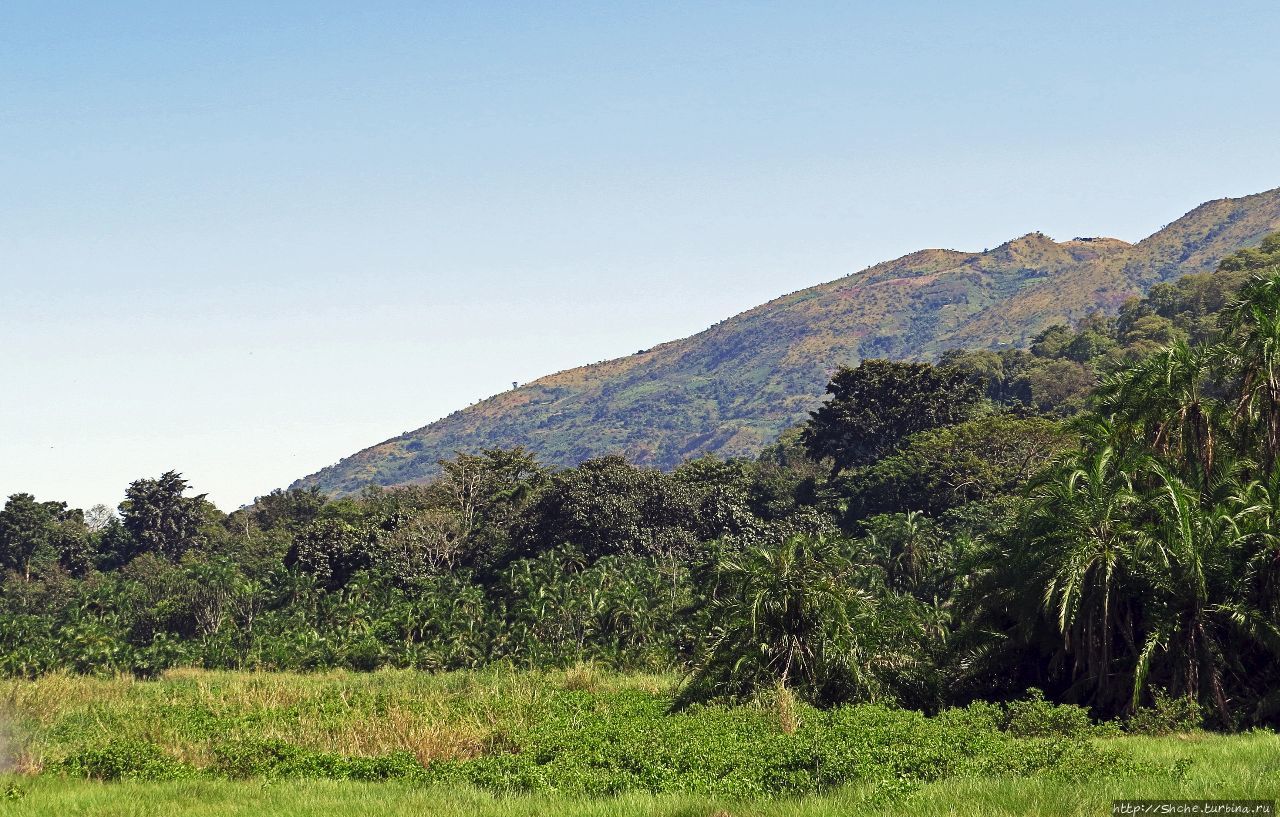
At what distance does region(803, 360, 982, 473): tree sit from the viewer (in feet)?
320

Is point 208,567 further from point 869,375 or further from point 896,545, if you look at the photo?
point 869,375

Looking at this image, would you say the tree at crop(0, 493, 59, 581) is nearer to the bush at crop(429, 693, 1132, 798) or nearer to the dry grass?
the dry grass

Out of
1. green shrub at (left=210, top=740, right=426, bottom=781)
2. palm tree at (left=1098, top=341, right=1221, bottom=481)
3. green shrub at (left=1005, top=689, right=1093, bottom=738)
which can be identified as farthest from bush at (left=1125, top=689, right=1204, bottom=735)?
green shrub at (left=210, top=740, right=426, bottom=781)

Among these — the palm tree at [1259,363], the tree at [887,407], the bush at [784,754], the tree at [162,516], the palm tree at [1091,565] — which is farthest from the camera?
the tree at [162,516]

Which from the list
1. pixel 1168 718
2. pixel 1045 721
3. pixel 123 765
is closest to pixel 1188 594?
pixel 1168 718

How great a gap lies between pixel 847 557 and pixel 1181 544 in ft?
86.0

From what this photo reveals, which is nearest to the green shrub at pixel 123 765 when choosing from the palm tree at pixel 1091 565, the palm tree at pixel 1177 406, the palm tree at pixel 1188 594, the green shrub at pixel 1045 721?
the green shrub at pixel 1045 721

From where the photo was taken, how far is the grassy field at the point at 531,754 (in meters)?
16.9

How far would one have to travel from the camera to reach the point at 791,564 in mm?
31375

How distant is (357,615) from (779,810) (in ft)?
186

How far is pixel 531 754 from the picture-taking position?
24422 mm

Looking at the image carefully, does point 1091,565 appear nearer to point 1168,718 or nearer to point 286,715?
point 1168,718

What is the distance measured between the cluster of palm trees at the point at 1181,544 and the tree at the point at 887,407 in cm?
6411

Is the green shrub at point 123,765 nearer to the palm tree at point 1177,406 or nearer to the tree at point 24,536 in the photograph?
the palm tree at point 1177,406
